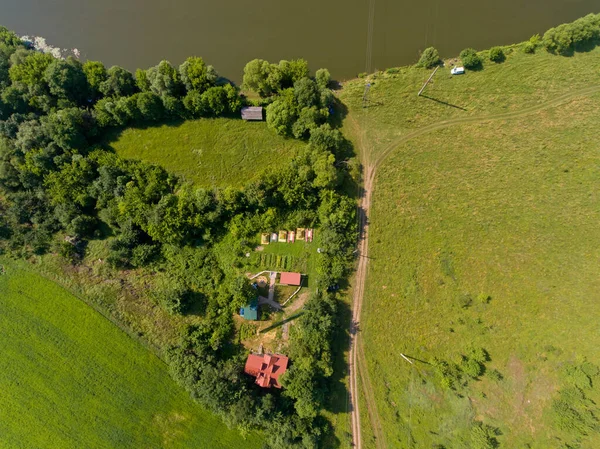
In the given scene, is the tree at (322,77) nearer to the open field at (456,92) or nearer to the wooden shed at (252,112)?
the open field at (456,92)

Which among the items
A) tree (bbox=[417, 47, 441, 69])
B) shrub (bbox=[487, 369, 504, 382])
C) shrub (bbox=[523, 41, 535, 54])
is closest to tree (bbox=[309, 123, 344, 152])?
tree (bbox=[417, 47, 441, 69])

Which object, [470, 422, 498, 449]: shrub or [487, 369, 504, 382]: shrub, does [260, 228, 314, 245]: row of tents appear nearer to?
[487, 369, 504, 382]: shrub

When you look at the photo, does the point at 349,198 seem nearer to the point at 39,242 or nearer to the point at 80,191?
the point at 80,191

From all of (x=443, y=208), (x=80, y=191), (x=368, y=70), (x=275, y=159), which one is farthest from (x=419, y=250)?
(x=80, y=191)

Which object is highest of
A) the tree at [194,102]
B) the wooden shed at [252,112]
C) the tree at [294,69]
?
the tree at [294,69]

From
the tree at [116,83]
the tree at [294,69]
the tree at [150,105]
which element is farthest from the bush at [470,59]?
the tree at [116,83]

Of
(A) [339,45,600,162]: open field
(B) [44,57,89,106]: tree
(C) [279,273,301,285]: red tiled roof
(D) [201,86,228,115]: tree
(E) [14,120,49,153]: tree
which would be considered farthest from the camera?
(A) [339,45,600,162]: open field
